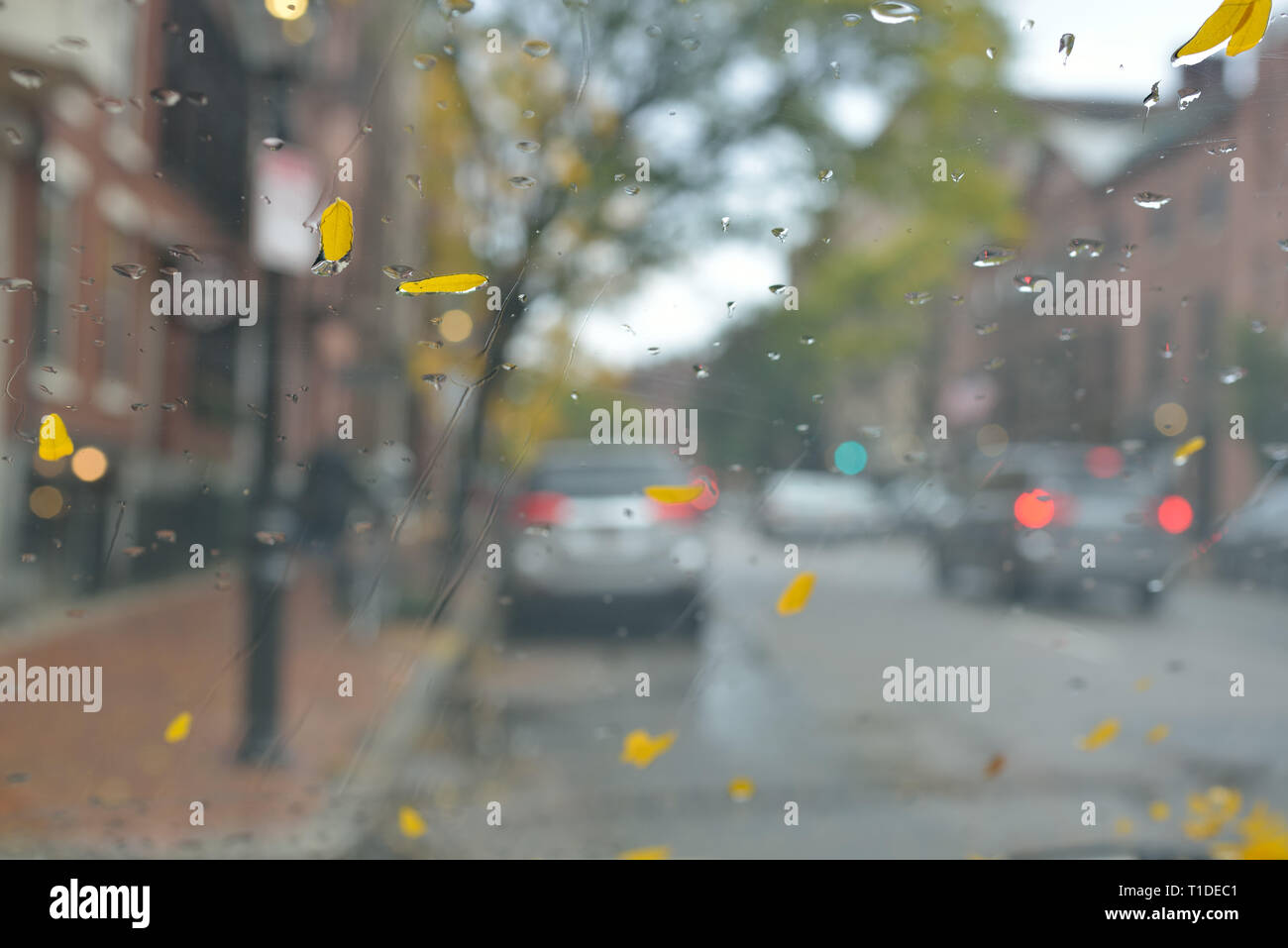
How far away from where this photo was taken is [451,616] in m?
2.60

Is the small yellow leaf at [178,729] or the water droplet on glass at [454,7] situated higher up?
the water droplet on glass at [454,7]

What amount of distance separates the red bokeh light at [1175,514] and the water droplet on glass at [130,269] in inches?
137

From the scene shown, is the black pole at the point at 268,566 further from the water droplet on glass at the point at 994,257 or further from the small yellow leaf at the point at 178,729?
the water droplet on glass at the point at 994,257

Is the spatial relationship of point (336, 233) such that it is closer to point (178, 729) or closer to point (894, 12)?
point (178, 729)

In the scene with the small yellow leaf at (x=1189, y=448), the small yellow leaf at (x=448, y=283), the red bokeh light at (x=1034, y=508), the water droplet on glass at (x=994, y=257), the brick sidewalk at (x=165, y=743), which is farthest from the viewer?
the red bokeh light at (x=1034, y=508)

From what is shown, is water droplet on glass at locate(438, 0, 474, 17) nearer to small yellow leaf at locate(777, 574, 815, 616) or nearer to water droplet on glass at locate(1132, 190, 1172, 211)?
water droplet on glass at locate(1132, 190, 1172, 211)

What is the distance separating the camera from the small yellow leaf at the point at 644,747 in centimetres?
396

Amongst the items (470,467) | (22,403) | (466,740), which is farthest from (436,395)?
(466,740)

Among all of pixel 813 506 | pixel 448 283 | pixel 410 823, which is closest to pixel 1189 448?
pixel 813 506

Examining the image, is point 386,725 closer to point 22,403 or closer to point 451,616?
point 451,616

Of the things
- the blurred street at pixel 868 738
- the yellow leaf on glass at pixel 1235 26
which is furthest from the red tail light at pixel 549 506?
the yellow leaf on glass at pixel 1235 26

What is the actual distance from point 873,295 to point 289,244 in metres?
1.93

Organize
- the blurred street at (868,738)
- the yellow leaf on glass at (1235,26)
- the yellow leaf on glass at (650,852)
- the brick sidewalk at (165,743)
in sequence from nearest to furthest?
1. the yellow leaf on glass at (1235,26)
2. the brick sidewalk at (165,743)
3. the yellow leaf on glass at (650,852)
4. the blurred street at (868,738)

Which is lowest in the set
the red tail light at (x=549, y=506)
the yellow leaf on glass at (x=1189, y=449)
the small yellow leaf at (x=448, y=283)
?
the red tail light at (x=549, y=506)
